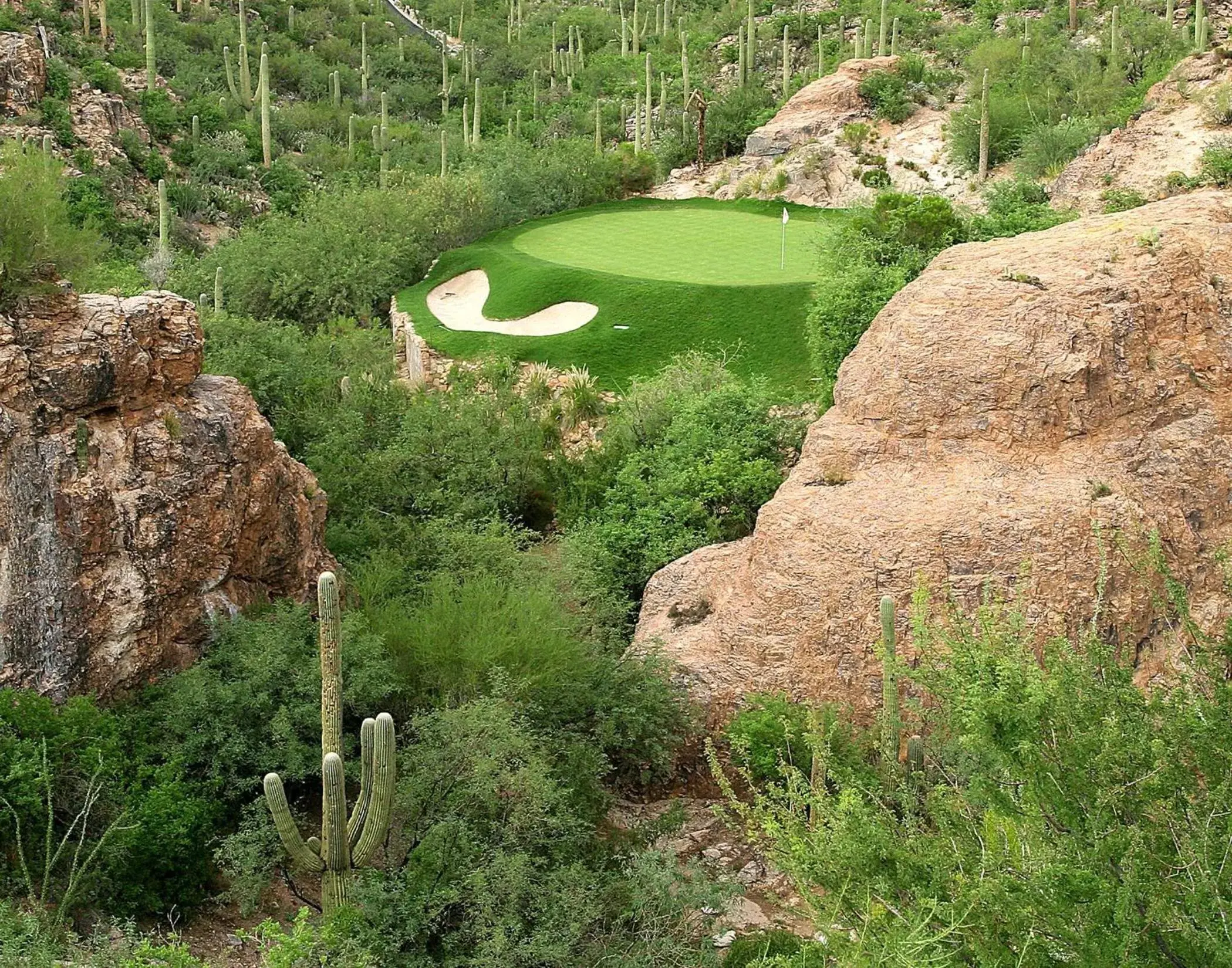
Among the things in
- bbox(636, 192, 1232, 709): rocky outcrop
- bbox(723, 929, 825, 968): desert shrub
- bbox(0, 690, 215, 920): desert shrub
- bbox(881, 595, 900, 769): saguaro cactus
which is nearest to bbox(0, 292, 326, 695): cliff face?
bbox(0, 690, 215, 920): desert shrub

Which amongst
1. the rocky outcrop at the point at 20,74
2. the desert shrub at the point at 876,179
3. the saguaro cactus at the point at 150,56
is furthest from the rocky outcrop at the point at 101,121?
the desert shrub at the point at 876,179

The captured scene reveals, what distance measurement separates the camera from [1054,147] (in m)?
28.3

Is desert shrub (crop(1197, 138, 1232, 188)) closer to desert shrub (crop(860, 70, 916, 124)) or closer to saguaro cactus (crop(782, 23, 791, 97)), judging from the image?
desert shrub (crop(860, 70, 916, 124))

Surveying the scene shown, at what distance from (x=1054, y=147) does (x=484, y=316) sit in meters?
12.9

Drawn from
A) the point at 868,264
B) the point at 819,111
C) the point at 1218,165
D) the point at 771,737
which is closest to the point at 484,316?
the point at 868,264

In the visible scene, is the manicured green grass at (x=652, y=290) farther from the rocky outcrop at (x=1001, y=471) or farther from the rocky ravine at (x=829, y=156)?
the rocky outcrop at (x=1001, y=471)

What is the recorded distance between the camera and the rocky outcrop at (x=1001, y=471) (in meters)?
13.2

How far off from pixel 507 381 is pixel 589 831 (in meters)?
12.1

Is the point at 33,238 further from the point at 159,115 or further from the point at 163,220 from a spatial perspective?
the point at 159,115

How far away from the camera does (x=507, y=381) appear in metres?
22.6

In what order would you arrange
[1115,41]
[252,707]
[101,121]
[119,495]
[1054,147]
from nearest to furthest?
[252,707] → [119,495] → [1054,147] → [1115,41] → [101,121]

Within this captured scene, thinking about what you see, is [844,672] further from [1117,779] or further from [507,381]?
[507,381]

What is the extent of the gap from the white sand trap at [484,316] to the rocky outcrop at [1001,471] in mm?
10052

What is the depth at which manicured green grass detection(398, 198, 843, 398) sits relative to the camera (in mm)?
23422
